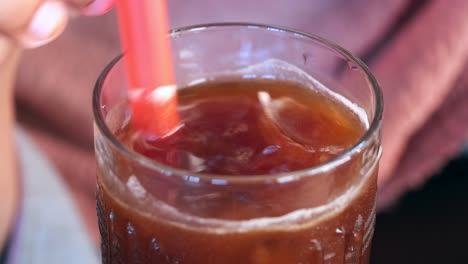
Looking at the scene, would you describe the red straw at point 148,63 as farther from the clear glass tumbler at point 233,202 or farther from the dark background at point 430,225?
the dark background at point 430,225

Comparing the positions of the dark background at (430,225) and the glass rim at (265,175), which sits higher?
the glass rim at (265,175)

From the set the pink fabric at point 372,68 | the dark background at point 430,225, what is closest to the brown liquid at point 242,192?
the pink fabric at point 372,68

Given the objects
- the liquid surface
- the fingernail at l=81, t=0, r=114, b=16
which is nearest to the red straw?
the liquid surface

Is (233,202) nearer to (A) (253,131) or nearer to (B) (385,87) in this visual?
(A) (253,131)

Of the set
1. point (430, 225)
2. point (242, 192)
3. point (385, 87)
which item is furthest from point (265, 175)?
point (430, 225)

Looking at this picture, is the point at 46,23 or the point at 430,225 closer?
the point at 46,23

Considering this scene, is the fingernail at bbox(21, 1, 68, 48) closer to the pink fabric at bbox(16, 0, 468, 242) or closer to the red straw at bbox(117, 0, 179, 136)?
the red straw at bbox(117, 0, 179, 136)
